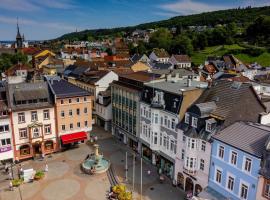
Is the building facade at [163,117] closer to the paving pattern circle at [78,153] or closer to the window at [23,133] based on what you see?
the paving pattern circle at [78,153]

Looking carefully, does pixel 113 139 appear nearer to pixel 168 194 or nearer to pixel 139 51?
pixel 168 194

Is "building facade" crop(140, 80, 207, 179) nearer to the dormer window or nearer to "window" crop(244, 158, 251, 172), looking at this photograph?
the dormer window

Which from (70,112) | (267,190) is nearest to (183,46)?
(70,112)

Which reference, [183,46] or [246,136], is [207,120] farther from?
[183,46]

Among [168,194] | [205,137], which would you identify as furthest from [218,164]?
[168,194]

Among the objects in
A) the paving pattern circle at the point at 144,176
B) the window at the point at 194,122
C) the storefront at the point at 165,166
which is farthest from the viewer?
the storefront at the point at 165,166

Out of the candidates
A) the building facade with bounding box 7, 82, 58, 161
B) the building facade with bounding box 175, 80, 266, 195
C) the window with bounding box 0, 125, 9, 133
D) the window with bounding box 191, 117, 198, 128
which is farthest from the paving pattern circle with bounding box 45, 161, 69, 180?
the window with bounding box 191, 117, 198, 128

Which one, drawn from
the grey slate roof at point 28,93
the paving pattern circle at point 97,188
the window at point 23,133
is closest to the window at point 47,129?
the window at point 23,133
